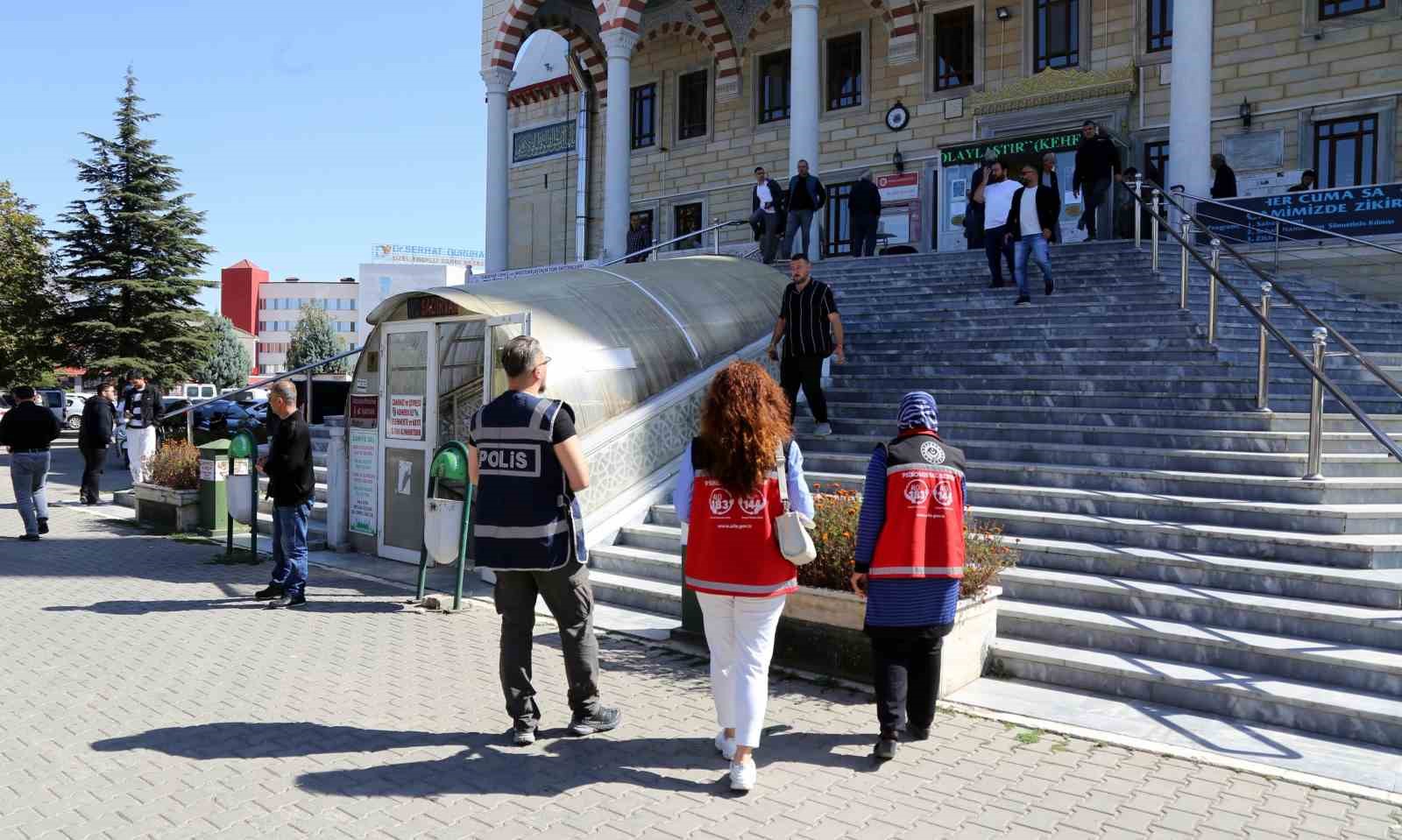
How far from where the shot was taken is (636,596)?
25.3 feet

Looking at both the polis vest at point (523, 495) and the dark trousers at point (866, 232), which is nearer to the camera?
the polis vest at point (523, 495)

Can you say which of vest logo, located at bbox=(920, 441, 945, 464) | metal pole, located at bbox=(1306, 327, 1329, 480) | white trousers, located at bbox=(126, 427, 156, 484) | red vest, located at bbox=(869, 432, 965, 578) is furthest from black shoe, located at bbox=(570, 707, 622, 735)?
white trousers, located at bbox=(126, 427, 156, 484)

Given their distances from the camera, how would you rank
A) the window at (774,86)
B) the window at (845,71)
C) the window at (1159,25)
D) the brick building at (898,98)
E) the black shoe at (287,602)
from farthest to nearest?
the window at (774,86) → the window at (845,71) → the window at (1159,25) → the brick building at (898,98) → the black shoe at (287,602)

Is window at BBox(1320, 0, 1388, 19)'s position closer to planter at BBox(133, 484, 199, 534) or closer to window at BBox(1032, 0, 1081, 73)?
window at BBox(1032, 0, 1081, 73)

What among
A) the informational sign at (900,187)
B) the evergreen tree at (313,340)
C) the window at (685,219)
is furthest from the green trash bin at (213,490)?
the evergreen tree at (313,340)

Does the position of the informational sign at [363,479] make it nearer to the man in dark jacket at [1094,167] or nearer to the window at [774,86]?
the man in dark jacket at [1094,167]

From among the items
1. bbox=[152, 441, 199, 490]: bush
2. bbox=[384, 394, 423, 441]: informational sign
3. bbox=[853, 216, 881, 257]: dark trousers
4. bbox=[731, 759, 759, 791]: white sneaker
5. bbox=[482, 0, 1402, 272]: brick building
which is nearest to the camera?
bbox=[731, 759, 759, 791]: white sneaker

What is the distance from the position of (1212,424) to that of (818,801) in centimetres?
557

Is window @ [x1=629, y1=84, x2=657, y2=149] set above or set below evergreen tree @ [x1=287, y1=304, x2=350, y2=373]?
above

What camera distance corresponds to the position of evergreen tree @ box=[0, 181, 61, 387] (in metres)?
31.5

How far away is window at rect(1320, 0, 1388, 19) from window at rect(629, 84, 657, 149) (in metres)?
14.9

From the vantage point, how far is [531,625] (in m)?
4.94

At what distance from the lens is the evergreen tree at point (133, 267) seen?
109ft

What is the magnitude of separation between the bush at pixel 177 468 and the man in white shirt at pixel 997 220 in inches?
390
